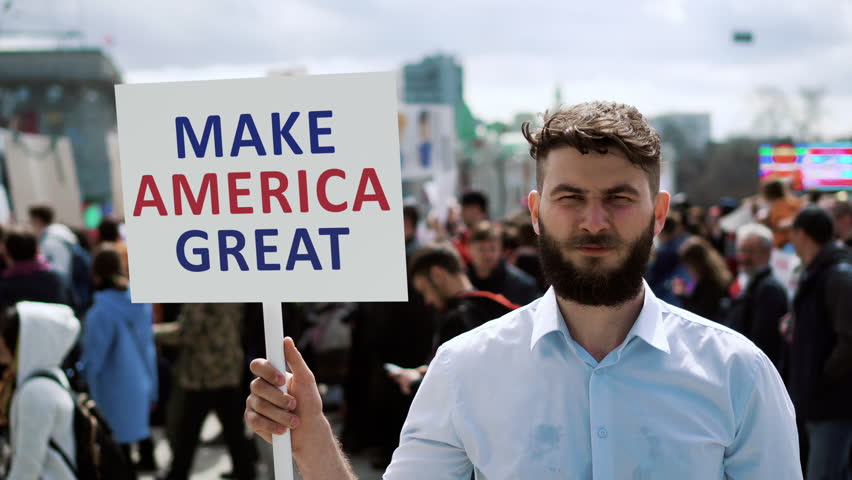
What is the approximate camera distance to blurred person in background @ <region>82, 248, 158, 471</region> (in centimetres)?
619

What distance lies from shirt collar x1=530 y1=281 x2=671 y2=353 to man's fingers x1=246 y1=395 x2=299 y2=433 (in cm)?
56

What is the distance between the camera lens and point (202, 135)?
2.00 meters

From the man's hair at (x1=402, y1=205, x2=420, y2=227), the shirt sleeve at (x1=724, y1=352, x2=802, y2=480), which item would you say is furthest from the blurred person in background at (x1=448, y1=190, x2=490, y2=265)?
the shirt sleeve at (x1=724, y1=352, x2=802, y2=480)

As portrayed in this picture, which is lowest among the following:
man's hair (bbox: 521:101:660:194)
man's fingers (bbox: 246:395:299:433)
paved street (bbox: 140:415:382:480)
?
paved street (bbox: 140:415:382:480)

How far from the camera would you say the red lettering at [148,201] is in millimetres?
2025

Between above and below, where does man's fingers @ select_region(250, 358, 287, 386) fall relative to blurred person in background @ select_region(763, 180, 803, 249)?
above

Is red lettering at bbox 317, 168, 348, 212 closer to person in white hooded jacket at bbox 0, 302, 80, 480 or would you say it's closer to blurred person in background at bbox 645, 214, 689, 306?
person in white hooded jacket at bbox 0, 302, 80, 480

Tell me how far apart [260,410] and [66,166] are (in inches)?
636

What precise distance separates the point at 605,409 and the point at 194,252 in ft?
3.39

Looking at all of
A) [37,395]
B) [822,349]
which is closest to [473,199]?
[822,349]

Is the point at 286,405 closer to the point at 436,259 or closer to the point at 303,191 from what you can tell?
the point at 303,191

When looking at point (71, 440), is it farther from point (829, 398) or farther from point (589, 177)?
point (829, 398)

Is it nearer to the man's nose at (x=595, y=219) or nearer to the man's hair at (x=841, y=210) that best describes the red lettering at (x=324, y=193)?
the man's nose at (x=595, y=219)

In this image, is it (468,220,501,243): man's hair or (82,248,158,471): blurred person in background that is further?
(82,248,158,471): blurred person in background
